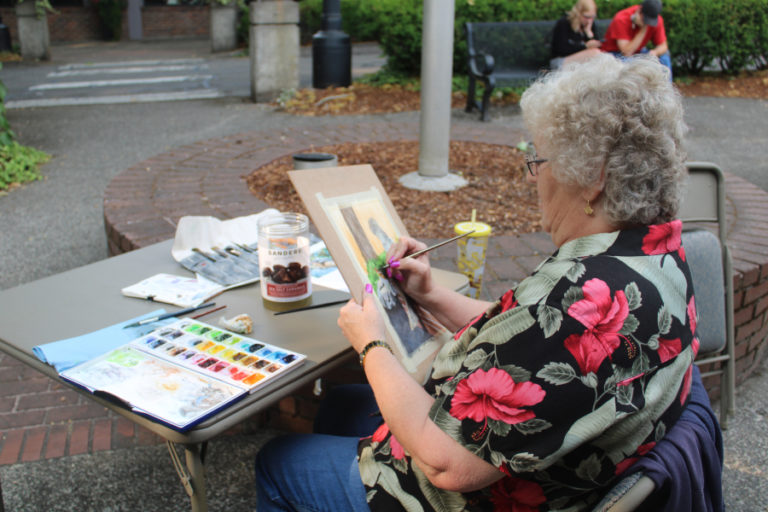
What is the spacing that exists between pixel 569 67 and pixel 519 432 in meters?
0.82

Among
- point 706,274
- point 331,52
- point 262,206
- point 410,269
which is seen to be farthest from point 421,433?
point 331,52

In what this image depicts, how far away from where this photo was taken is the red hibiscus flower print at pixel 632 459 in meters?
1.21

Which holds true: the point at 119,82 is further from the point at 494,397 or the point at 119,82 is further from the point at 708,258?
the point at 494,397

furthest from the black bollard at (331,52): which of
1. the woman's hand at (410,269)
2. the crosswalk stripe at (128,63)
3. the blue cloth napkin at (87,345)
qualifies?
the blue cloth napkin at (87,345)

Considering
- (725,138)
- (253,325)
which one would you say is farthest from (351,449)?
(725,138)

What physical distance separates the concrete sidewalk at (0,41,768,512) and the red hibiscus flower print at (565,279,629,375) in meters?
1.69

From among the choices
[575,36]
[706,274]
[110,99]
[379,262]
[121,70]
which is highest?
[575,36]

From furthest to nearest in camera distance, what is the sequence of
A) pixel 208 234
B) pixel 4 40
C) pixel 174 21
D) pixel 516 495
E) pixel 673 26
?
1. pixel 174 21
2. pixel 4 40
3. pixel 673 26
4. pixel 208 234
5. pixel 516 495

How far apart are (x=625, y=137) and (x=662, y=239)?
0.22m

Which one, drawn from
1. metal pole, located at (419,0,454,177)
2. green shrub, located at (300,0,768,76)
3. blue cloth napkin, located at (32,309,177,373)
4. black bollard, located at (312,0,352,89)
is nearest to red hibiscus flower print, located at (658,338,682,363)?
blue cloth napkin, located at (32,309,177,373)

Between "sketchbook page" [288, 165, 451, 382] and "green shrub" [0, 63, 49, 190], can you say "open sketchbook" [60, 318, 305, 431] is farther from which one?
"green shrub" [0, 63, 49, 190]

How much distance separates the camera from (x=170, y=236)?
131 inches

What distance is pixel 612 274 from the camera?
3.91ft

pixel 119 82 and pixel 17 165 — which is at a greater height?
pixel 119 82
